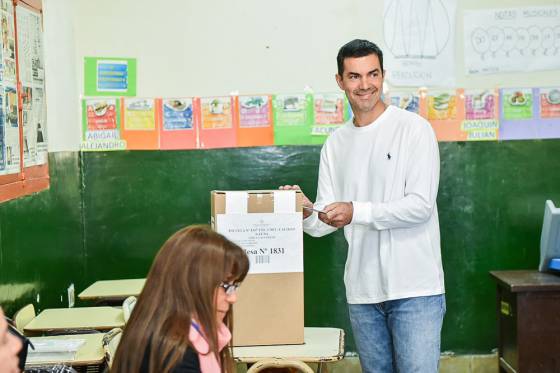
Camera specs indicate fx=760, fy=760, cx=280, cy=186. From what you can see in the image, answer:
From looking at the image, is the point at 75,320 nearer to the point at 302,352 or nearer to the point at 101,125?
the point at 302,352

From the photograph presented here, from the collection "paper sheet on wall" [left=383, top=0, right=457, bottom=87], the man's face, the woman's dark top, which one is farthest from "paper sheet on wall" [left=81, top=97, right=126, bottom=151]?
the woman's dark top

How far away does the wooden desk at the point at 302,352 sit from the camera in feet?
8.47

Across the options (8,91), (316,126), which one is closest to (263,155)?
(316,126)

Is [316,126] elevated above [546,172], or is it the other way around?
[316,126]

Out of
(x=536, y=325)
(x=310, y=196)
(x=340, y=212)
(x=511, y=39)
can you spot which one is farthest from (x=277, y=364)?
(x=511, y=39)

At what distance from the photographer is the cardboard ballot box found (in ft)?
8.72

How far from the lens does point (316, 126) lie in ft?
13.3

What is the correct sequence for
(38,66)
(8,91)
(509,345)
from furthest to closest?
(509,345)
(38,66)
(8,91)

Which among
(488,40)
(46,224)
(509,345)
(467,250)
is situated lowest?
(509,345)

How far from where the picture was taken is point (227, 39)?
13.3ft

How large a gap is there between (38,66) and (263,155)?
127 cm

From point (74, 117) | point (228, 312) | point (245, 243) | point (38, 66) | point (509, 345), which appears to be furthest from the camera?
point (74, 117)

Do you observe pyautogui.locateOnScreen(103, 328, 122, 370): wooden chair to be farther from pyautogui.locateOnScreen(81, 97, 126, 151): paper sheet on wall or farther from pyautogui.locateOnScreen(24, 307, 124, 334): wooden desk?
pyautogui.locateOnScreen(81, 97, 126, 151): paper sheet on wall

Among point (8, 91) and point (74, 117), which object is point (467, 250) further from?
point (8, 91)
